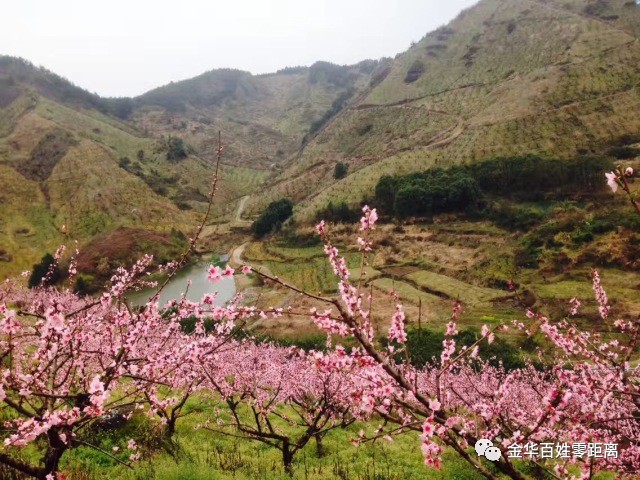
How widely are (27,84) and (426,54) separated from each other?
16129 cm

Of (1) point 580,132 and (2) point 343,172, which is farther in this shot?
(2) point 343,172

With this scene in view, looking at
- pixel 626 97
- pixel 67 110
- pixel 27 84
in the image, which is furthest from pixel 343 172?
pixel 27 84

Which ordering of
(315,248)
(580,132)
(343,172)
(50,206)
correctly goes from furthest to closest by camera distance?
(343,172), (50,206), (580,132), (315,248)

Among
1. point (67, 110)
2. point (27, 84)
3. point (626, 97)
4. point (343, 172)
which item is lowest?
point (343, 172)

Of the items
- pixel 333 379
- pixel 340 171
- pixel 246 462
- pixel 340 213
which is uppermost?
pixel 340 171

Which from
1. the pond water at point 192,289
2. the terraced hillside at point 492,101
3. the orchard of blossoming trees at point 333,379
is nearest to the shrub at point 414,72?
the terraced hillside at point 492,101

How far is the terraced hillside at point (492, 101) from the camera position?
3130 inches

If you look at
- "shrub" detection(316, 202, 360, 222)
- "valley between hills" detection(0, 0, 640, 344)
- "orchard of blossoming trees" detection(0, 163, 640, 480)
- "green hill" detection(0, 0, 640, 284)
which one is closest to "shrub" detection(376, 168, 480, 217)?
"valley between hills" detection(0, 0, 640, 344)

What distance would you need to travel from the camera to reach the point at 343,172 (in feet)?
339

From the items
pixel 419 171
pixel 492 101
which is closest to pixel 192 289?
pixel 419 171

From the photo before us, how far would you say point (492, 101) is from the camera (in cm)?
9994

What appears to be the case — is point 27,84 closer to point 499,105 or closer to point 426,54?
point 426,54

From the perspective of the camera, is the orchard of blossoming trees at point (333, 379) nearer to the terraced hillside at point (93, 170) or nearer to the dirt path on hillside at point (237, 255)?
the dirt path on hillside at point (237, 255)

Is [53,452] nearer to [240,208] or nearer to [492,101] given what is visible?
[240,208]
